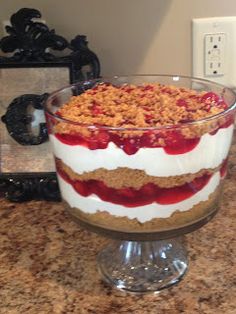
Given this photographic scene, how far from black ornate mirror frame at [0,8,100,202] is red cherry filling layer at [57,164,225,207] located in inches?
11.7

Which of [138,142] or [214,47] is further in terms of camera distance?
[214,47]

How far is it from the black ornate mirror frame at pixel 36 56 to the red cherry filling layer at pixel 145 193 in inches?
11.7

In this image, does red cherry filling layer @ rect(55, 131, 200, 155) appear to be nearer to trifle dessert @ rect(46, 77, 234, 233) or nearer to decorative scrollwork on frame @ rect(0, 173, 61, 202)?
trifle dessert @ rect(46, 77, 234, 233)

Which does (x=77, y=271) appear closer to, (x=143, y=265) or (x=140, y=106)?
(x=143, y=265)

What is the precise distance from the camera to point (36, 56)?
874mm

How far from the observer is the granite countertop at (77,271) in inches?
25.9

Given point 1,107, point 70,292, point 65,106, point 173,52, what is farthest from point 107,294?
point 173,52

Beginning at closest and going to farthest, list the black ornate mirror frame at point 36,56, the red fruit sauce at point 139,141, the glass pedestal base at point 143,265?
1. the red fruit sauce at point 139,141
2. the glass pedestal base at point 143,265
3. the black ornate mirror frame at point 36,56

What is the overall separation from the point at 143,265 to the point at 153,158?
237mm

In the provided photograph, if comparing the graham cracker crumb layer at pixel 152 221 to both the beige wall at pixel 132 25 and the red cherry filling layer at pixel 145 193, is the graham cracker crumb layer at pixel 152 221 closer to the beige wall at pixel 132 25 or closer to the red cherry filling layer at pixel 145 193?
the red cherry filling layer at pixel 145 193

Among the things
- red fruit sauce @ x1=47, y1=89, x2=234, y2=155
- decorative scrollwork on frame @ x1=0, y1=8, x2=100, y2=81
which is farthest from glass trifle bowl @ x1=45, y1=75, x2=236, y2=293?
decorative scrollwork on frame @ x1=0, y1=8, x2=100, y2=81

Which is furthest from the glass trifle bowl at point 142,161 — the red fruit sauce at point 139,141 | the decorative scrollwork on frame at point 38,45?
the decorative scrollwork on frame at point 38,45

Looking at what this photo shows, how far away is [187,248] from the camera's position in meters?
0.78

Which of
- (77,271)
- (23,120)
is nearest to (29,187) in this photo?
(23,120)
